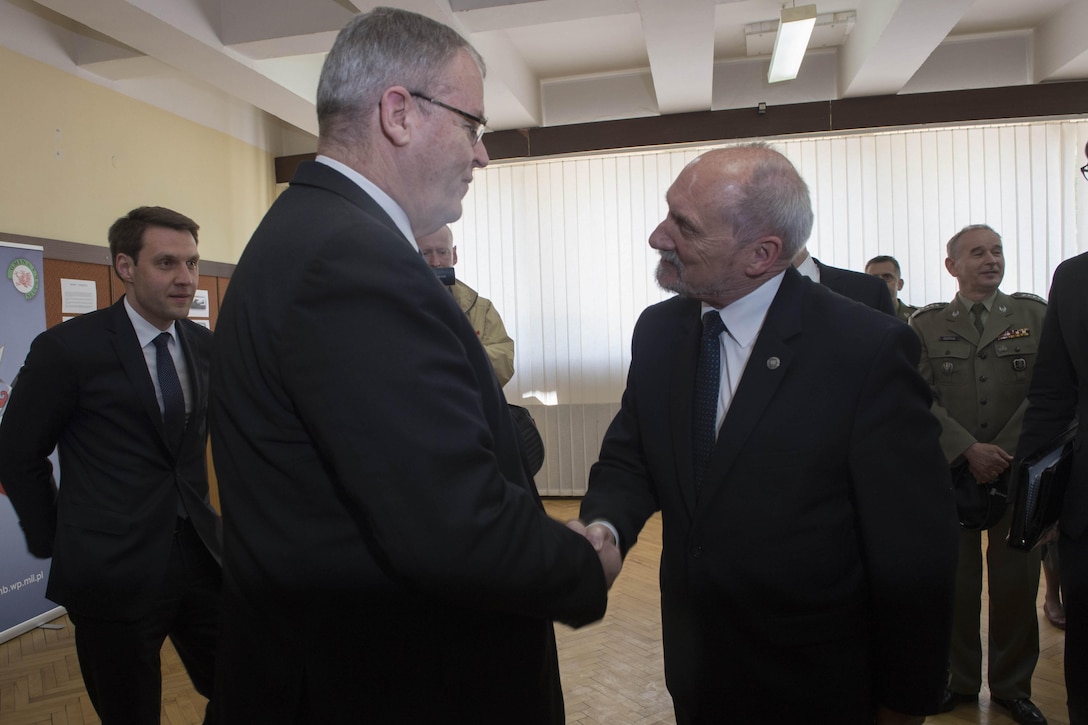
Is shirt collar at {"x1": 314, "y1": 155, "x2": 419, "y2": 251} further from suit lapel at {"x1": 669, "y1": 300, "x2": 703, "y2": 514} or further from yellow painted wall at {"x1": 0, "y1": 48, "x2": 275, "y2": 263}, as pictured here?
yellow painted wall at {"x1": 0, "y1": 48, "x2": 275, "y2": 263}

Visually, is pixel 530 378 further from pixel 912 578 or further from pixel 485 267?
pixel 912 578

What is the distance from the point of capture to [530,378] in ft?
23.6

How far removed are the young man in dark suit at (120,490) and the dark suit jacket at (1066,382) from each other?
101 inches

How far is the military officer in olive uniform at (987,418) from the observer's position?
9.90 feet

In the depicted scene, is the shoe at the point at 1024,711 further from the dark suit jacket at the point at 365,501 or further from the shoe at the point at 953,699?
the dark suit jacket at the point at 365,501

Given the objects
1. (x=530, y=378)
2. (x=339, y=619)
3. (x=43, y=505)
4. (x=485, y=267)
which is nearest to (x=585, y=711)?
(x=43, y=505)

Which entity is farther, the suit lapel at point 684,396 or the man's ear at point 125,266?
the man's ear at point 125,266

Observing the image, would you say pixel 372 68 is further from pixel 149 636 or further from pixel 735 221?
pixel 149 636

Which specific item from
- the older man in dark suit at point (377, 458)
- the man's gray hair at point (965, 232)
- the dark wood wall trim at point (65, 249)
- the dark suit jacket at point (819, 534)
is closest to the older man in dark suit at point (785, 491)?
the dark suit jacket at point (819, 534)

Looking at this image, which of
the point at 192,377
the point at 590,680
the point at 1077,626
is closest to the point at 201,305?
the point at 192,377

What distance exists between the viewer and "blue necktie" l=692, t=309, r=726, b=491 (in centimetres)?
154

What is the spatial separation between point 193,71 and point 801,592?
5.02 metres

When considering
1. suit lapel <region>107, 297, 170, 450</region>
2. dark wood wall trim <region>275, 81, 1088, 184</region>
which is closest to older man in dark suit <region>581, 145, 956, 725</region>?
suit lapel <region>107, 297, 170, 450</region>

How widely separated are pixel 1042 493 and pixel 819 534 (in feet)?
3.47
